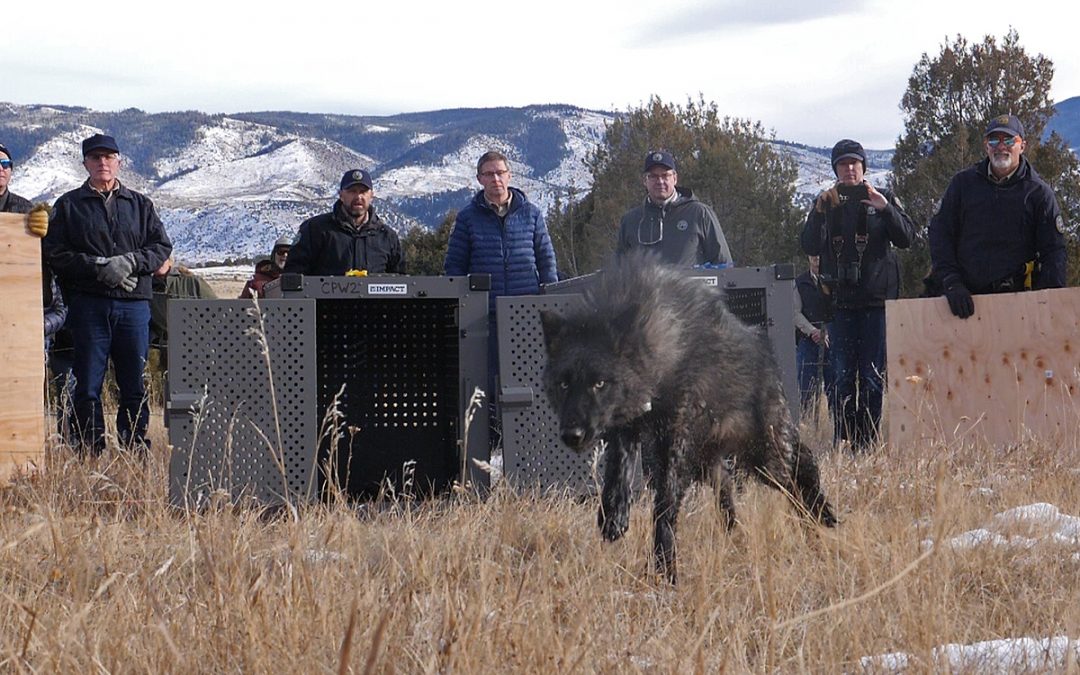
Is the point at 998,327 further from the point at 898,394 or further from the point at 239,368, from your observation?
the point at 239,368

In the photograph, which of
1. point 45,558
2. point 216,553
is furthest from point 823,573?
point 45,558

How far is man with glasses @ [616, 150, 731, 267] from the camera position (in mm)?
7156

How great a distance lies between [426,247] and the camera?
98.8 feet

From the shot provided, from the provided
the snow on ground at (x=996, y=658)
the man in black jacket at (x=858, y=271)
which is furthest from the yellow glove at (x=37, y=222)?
the snow on ground at (x=996, y=658)

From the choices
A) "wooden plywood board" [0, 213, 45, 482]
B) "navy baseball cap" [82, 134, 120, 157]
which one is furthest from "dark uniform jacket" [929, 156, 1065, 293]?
"wooden plywood board" [0, 213, 45, 482]

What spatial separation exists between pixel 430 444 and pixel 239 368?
121cm

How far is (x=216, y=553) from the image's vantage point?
136 inches

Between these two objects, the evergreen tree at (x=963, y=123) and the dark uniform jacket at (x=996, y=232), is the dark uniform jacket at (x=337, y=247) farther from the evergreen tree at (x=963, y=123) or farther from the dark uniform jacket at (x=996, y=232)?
the evergreen tree at (x=963, y=123)

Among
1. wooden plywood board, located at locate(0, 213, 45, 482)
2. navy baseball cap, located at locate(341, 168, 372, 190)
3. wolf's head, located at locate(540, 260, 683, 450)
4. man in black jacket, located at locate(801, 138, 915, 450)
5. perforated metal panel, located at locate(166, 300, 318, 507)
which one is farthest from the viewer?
man in black jacket, located at locate(801, 138, 915, 450)

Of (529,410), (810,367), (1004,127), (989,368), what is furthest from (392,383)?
(810,367)

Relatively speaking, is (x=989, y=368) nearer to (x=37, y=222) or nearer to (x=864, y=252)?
(x=864, y=252)

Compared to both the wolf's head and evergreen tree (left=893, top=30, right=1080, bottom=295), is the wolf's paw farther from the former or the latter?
evergreen tree (left=893, top=30, right=1080, bottom=295)

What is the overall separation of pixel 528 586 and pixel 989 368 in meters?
4.58

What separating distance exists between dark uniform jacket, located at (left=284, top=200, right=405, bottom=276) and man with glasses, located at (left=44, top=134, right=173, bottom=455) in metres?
0.88
